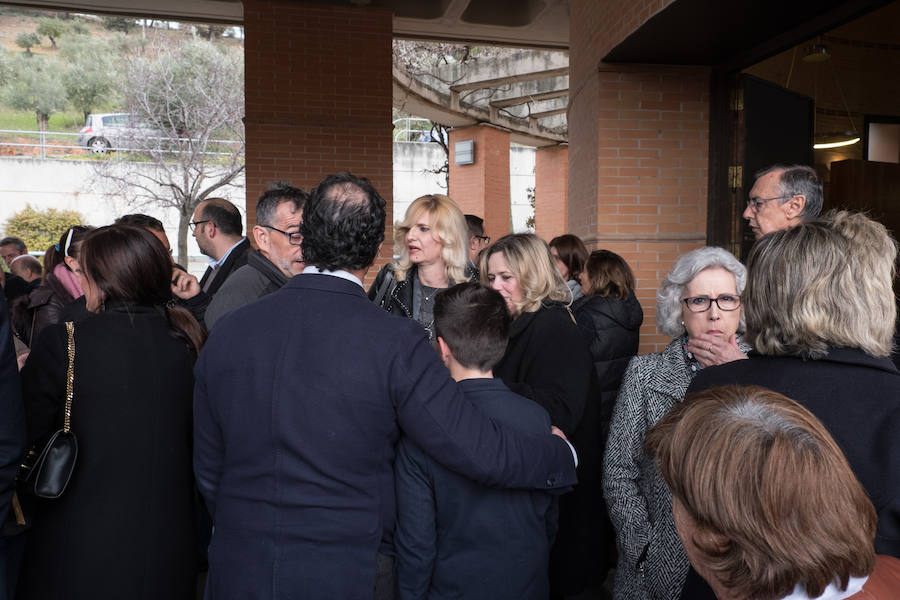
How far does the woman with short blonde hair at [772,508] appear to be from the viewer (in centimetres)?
Answer: 97

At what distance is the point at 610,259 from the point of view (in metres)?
4.54

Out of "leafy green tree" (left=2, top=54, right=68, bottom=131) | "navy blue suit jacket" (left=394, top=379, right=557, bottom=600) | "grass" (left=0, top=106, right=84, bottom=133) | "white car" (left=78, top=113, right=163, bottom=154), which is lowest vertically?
"navy blue suit jacket" (left=394, top=379, right=557, bottom=600)

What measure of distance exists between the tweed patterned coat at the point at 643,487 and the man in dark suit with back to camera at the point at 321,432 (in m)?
0.69

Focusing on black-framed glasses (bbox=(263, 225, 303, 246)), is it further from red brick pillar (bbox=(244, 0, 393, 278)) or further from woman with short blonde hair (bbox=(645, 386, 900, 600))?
red brick pillar (bbox=(244, 0, 393, 278))

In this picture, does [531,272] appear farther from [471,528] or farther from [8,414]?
[8,414]

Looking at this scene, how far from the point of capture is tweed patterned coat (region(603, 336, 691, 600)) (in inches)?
86.4

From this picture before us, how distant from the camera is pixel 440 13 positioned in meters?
9.48

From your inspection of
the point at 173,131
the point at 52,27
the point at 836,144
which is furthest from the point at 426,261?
the point at 52,27

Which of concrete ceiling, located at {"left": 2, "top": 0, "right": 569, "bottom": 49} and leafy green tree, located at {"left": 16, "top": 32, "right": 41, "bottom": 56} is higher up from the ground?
leafy green tree, located at {"left": 16, "top": 32, "right": 41, "bottom": 56}

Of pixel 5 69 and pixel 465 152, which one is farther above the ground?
pixel 5 69

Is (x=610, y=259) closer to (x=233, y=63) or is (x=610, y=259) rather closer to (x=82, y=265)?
(x=82, y=265)

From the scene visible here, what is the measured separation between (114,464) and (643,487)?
5.75ft

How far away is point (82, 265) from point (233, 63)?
2881 centimetres

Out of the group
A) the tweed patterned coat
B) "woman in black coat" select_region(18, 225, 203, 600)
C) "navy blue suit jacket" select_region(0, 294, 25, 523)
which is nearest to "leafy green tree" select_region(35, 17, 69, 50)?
"woman in black coat" select_region(18, 225, 203, 600)
